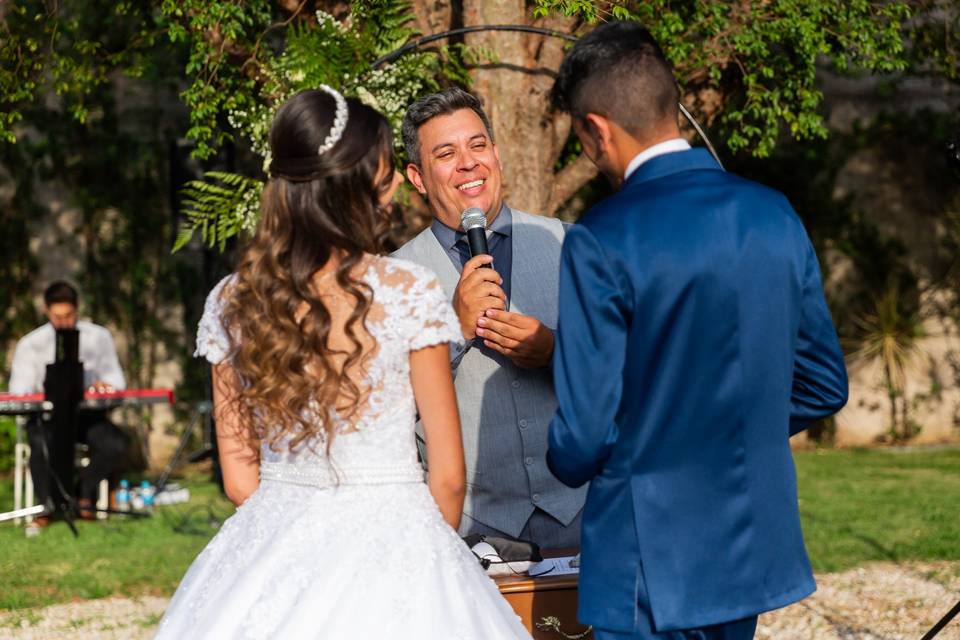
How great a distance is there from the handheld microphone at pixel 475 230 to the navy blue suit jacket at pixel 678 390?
841 millimetres

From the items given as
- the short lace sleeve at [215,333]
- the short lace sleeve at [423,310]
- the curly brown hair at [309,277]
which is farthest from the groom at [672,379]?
the short lace sleeve at [215,333]

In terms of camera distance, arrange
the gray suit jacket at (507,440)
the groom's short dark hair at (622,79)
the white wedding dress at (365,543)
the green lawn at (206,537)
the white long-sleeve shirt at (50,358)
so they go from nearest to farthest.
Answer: the groom's short dark hair at (622,79) → the white wedding dress at (365,543) → the gray suit jacket at (507,440) → the green lawn at (206,537) → the white long-sleeve shirt at (50,358)

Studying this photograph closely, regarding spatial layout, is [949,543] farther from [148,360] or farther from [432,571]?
[148,360]

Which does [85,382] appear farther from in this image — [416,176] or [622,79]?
[622,79]

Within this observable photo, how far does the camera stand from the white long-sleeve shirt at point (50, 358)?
986cm

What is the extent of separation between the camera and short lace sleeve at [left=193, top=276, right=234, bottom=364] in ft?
8.61

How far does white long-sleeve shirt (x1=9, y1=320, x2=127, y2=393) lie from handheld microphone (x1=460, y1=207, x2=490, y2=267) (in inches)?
286

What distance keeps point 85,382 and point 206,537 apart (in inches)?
90.8

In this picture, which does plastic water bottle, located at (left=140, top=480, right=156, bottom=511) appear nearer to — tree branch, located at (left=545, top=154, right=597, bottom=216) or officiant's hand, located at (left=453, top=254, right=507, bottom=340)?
tree branch, located at (left=545, top=154, right=597, bottom=216)

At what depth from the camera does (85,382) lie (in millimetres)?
9969

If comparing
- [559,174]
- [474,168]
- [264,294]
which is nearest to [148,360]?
[559,174]

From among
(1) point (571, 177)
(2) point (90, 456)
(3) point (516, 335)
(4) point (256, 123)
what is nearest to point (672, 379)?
(3) point (516, 335)

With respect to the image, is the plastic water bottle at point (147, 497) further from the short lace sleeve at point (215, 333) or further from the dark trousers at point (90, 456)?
the short lace sleeve at point (215, 333)

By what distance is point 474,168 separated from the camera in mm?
3508
